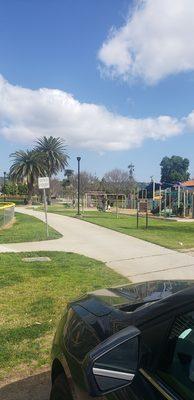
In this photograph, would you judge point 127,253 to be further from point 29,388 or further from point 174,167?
point 174,167

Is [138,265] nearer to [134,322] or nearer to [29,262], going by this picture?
[29,262]

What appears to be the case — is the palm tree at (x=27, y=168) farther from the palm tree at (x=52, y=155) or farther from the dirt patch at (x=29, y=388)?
the dirt patch at (x=29, y=388)

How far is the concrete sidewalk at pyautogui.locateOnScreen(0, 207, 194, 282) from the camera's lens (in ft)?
33.5

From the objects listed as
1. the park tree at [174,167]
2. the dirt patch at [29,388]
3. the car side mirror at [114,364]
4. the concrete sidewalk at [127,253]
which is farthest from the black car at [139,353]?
the park tree at [174,167]

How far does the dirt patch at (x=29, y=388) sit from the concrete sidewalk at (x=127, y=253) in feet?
15.5

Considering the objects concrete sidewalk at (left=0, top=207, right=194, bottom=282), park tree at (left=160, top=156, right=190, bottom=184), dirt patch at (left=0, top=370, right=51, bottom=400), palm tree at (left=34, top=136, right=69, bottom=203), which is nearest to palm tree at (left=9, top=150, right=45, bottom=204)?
palm tree at (left=34, top=136, right=69, bottom=203)

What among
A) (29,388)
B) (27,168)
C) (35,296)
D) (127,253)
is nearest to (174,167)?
(27,168)

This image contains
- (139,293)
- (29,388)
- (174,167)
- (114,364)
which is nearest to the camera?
(114,364)

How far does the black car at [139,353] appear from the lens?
2117mm

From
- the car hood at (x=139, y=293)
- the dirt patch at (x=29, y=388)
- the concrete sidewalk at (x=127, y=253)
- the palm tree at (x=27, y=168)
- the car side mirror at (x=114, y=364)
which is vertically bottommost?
the dirt patch at (x=29, y=388)

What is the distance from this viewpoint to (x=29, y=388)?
453 centimetres

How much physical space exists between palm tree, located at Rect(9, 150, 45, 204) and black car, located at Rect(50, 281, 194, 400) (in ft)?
259

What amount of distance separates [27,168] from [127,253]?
70.7m

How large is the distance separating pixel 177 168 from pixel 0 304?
119m
